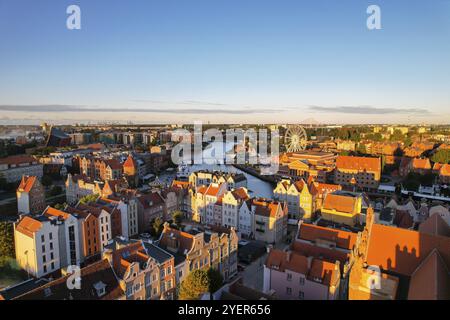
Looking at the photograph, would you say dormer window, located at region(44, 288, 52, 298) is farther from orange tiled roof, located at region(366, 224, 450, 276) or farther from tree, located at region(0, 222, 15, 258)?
orange tiled roof, located at region(366, 224, 450, 276)

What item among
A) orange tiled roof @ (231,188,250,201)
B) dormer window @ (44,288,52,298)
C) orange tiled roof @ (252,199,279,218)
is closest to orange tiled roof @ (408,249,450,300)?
orange tiled roof @ (252,199,279,218)

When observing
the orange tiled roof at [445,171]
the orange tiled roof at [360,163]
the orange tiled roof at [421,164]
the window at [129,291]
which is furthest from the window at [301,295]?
the orange tiled roof at [421,164]

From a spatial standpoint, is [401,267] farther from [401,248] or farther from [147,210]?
[147,210]

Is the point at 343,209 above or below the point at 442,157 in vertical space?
below

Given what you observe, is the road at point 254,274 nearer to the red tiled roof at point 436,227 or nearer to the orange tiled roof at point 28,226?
the red tiled roof at point 436,227

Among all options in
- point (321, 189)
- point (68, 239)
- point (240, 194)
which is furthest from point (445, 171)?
point (68, 239)
